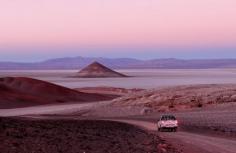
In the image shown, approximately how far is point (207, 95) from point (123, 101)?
11449 mm

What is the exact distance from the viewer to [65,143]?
70.6ft

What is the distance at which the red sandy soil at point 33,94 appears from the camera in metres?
96.0

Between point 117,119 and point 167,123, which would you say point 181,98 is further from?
point 167,123

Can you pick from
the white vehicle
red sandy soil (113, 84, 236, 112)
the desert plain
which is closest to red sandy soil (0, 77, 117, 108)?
the desert plain

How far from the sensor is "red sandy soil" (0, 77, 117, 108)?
3778 inches

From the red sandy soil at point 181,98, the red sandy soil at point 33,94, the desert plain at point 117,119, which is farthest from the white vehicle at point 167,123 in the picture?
the red sandy soil at point 33,94

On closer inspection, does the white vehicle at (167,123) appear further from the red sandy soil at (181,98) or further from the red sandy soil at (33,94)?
the red sandy soil at (33,94)

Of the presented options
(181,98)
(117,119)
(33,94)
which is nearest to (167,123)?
(117,119)

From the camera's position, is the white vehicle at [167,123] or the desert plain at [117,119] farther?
the white vehicle at [167,123]

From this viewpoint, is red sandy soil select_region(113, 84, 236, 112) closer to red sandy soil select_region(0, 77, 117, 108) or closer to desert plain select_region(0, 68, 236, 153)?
desert plain select_region(0, 68, 236, 153)

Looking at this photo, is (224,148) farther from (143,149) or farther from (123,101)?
(123,101)

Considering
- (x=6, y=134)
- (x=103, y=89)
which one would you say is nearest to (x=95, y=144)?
(x=6, y=134)

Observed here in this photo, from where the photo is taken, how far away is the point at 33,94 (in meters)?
107

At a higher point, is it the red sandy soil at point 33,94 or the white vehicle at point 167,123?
the red sandy soil at point 33,94
